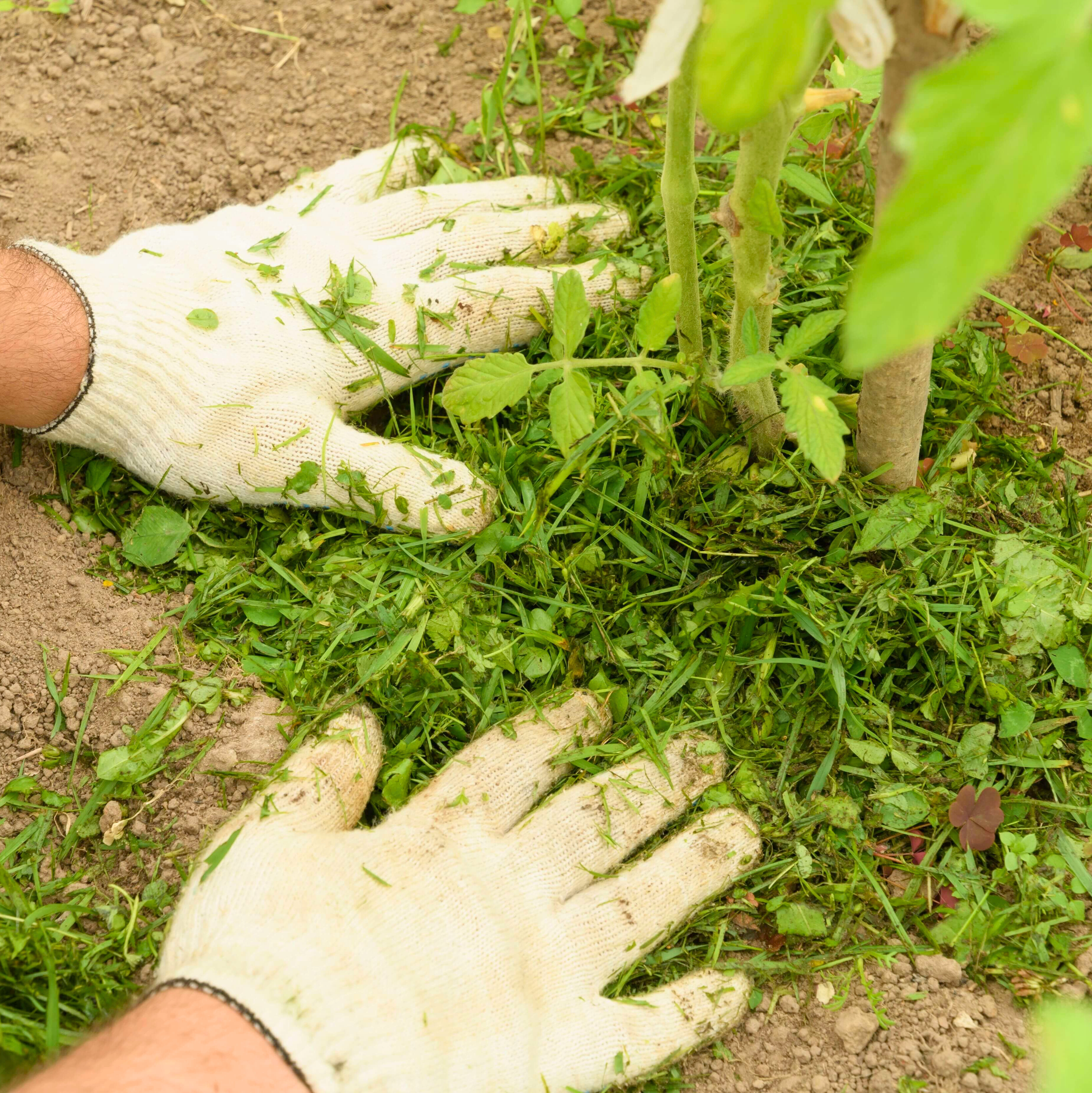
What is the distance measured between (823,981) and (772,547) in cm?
74

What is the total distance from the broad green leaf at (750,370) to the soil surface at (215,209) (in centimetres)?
82

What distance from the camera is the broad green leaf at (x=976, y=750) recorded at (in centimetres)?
159

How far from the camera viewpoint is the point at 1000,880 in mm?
1559

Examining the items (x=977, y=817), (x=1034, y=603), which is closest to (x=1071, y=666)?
(x=1034, y=603)

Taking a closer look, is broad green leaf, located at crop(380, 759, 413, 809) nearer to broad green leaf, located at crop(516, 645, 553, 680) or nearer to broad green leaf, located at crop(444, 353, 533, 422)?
broad green leaf, located at crop(516, 645, 553, 680)

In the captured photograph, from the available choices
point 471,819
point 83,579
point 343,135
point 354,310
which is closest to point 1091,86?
point 471,819

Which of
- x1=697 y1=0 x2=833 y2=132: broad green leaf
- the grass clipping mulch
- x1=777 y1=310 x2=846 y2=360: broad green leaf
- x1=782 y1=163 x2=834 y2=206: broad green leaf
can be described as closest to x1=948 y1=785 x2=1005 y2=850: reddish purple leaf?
the grass clipping mulch

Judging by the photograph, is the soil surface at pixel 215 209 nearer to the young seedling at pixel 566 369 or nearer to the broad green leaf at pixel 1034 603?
the broad green leaf at pixel 1034 603

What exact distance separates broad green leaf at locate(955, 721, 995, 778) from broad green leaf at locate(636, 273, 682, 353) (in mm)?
861

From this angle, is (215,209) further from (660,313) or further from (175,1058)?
(175,1058)

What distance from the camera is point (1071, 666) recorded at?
5.29ft

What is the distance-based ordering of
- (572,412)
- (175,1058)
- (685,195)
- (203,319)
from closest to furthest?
(175,1058) → (572,412) → (685,195) → (203,319)

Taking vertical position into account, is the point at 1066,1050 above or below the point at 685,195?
below

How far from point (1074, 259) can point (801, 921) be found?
4.78 ft
